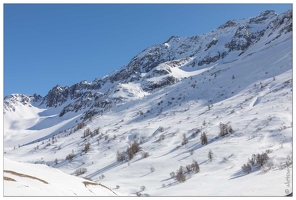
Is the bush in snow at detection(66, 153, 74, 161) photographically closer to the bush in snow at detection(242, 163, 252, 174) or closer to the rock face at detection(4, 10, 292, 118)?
the bush in snow at detection(242, 163, 252, 174)

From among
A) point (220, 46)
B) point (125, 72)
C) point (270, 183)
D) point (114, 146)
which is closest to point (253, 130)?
point (270, 183)

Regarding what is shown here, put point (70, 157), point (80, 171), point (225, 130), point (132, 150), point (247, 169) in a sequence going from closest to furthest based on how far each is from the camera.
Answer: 1. point (247, 169)
2. point (225, 130)
3. point (80, 171)
4. point (132, 150)
5. point (70, 157)

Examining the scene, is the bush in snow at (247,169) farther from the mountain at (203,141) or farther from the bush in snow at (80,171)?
the bush in snow at (80,171)

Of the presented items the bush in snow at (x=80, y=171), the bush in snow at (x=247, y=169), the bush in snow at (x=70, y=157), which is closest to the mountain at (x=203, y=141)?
the bush in snow at (x=247, y=169)

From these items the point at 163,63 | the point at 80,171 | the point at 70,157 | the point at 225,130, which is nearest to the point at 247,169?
the point at 225,130

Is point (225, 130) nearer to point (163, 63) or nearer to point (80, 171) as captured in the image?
point (80, 171)

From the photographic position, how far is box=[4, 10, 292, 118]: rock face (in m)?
65.8

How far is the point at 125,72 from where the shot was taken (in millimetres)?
120688

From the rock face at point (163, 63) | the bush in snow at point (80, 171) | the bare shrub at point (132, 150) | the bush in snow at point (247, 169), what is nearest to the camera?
the bush in snow at point (247, 169)

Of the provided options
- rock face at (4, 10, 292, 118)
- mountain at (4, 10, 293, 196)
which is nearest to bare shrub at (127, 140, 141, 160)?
mountain at (4, 10, 293, 196)

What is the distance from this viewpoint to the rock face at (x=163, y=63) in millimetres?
65812

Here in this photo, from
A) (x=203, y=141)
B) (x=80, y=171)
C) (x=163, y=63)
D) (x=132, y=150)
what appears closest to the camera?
(x=203, y=141)

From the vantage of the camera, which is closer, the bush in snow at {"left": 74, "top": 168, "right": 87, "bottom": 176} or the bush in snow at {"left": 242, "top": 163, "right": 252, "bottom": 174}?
the bush in snow at {"left": 242, "top": 163, "right": 252, "bottom": 174}

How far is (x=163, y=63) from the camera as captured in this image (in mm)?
88938
